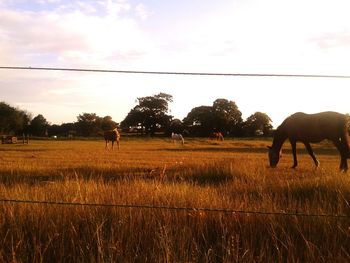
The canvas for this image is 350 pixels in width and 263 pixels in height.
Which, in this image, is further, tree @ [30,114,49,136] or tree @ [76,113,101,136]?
tree @ [30,114,49,136]

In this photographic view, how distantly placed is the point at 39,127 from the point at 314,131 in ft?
182

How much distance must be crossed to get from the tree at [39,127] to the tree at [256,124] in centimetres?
5343

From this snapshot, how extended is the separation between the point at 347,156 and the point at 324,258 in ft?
43.3

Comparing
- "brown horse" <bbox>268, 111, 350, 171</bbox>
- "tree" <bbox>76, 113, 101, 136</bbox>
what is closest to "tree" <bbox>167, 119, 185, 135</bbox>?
"brown horse" <bbox>268, 111, 350, 171</bbox>

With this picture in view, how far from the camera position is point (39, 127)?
66312 mm

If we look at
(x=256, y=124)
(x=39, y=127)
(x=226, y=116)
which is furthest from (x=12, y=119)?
(x=226, y=116)

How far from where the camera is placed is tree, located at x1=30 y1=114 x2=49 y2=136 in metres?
66.4

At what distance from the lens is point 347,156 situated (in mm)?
16312

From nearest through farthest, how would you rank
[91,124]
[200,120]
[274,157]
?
[200,120]
[274,157]
[91,124]

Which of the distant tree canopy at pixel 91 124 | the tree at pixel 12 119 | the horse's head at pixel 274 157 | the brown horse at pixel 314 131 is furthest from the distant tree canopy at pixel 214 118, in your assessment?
the tree at pixel 12 119

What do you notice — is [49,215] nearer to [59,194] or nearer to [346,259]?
[59,194]

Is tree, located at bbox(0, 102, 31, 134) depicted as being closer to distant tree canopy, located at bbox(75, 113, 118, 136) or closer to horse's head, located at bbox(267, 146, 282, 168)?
distant tree canopy, located at bbox(75, 113, 118, 136)

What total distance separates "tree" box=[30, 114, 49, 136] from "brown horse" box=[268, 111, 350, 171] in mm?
52611

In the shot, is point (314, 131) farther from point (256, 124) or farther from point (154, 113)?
point (154, 113)
